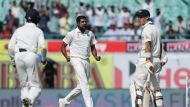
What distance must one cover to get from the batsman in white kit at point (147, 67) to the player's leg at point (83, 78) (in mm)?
907

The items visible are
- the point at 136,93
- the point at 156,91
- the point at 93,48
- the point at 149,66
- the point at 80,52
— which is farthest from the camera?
the point at 93,48

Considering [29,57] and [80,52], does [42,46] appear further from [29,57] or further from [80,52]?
[80,52]

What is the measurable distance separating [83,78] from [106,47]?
8090mm

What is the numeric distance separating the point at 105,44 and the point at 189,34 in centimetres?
289

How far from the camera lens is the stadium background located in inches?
775

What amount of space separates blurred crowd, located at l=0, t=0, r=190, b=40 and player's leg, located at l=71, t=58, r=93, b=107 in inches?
362

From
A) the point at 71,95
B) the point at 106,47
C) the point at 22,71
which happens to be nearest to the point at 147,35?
the point at 71,95

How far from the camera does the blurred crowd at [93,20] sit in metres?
25.0

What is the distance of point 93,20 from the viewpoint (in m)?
25.4

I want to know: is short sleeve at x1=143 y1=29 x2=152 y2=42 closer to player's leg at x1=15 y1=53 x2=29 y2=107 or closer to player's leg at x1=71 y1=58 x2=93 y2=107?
player's leg at x1=71 y1=58 x2=93 y2=107

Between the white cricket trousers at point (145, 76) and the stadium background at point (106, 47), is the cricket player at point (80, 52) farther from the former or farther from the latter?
the stadium background at point (106, 47)

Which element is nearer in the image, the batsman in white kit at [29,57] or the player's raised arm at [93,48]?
the batsman in white kit at [29,57]

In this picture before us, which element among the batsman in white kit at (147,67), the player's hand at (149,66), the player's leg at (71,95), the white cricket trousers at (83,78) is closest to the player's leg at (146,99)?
the batsman in white kit at (147,67)

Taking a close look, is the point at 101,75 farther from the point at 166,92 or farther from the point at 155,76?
the point at 155,76
